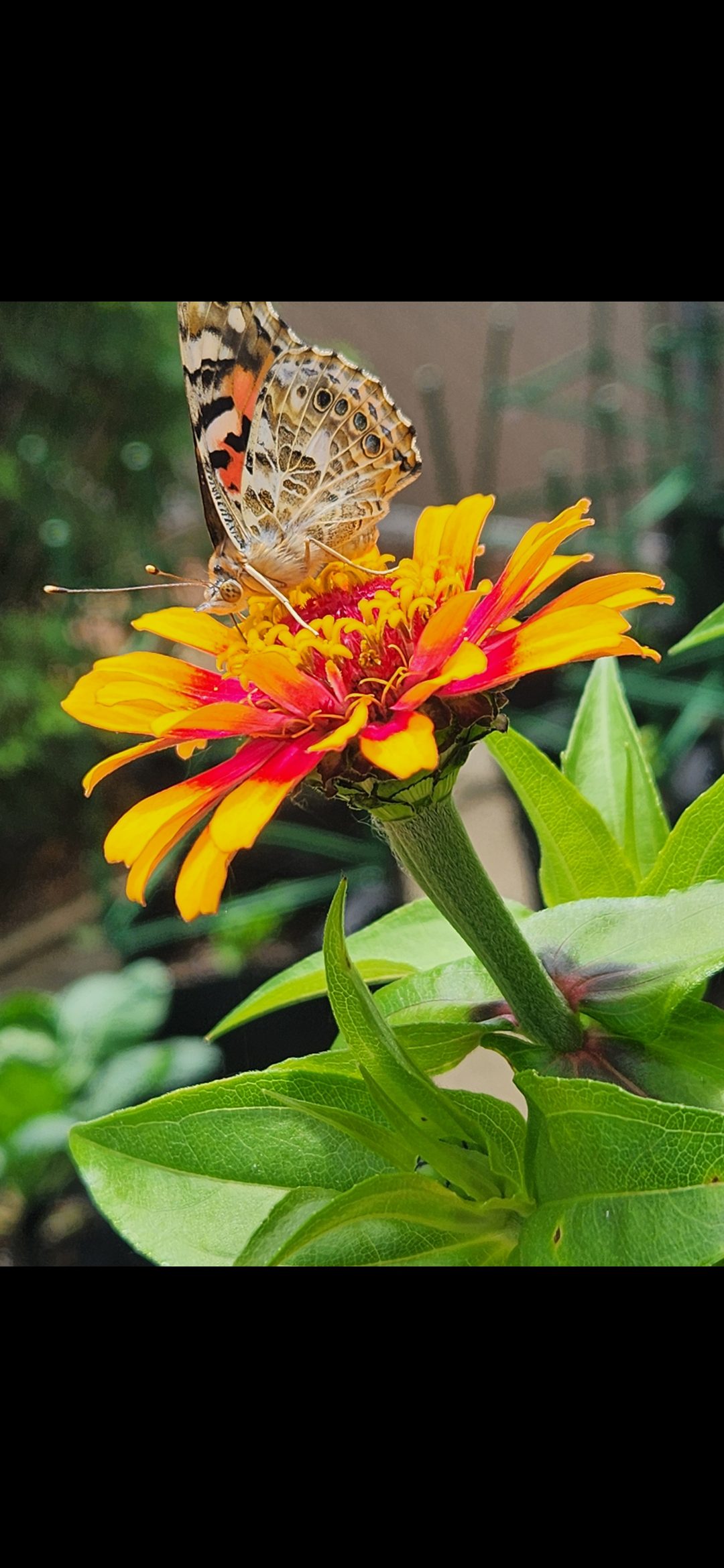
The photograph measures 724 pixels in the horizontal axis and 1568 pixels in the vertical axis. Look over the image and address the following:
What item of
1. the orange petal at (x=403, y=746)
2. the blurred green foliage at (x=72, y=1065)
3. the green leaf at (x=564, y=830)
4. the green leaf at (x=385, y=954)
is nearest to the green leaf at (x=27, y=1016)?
the blurred green foliage at (x=72, y=1065)

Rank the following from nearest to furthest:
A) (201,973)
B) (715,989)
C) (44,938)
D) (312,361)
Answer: (312,361), (715,989), (201,973), (44,938)

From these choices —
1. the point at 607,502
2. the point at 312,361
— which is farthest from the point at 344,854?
the point at 312,361

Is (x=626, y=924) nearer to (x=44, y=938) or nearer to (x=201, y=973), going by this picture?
(x=201, y=973)

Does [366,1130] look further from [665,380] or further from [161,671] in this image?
[665,380]

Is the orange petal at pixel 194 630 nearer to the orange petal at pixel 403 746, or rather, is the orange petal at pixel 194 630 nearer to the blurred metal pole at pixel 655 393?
the orange petal at pixel 403 746

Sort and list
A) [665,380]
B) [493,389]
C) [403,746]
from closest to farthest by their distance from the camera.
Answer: [403,746] < [665,380] < [493,389]

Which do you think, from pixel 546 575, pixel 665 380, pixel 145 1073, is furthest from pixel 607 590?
pixel 665 380

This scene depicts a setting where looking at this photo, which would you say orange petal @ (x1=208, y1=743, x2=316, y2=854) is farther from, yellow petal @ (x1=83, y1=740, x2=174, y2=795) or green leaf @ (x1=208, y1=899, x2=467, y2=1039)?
green leaf @ (x1=208, y1=899, x2=467, y2=1039)
